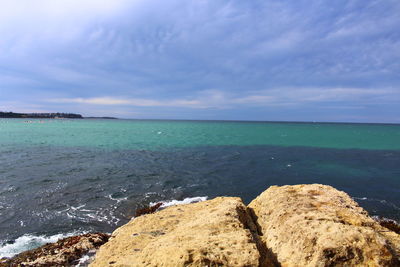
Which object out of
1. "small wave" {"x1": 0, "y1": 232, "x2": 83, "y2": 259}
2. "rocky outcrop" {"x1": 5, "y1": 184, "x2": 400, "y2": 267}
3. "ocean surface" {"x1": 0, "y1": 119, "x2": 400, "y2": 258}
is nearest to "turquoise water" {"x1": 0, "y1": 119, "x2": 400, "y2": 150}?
"ocean surface" {"x1": 0, "y1": 119, "x2": 400, "y2": 258}

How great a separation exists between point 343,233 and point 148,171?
21200 millimetres

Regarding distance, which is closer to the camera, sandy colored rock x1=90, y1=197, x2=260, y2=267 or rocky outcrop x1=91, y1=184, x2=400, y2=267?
sandy colored rock x1=90, y1=197, x2=260, y2=267

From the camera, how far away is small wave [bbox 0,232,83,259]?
411 inches

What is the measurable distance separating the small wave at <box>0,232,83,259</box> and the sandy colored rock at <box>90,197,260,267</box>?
600 cm

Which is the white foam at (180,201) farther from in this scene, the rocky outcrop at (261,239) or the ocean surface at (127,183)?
the rocky outcrop at (261,239)

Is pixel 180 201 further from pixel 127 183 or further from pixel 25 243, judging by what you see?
pixel 25 243

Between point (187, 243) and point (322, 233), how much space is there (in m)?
3.26

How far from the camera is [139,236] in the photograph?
7074mm

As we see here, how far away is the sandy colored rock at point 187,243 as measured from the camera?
15.4ft

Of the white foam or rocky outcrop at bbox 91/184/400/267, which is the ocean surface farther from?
rocky outcrop at bbox 91/184/400/267

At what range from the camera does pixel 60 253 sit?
8.84 m

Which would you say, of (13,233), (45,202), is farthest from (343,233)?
(45,202)

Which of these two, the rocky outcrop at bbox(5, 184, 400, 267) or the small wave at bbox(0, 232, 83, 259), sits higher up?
the rocky outcrop at bbox(5, 184, 400, 267)

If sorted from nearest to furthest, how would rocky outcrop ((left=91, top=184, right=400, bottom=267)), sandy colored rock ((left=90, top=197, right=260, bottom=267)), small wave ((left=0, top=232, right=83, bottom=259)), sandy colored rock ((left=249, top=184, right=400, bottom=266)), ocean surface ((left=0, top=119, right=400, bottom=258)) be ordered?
sandy colored rock ((left=90, top=197, right=260, bottom=267)), rocky outcrop ((left=91, top=184, right=400, bottom=267)), sandy colored rock ((left=249, top=184, right=400, bottom=266)), small wave ((left=0, top=232, right=83, bottom=259)), ocean surface ((left=0, top=119, right=400, bottom=258))
